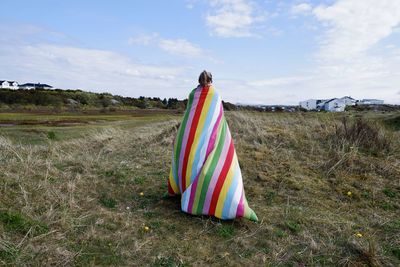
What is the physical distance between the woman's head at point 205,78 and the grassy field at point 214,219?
177 cm

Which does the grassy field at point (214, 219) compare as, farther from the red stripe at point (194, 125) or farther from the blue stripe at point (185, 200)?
the red stripe at point (194, 125)

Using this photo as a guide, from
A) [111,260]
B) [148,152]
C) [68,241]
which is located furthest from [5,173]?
[148,152]

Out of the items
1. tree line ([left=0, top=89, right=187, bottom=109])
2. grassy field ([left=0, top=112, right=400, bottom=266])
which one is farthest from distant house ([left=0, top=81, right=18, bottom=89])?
grassy field ([left=0, top=112, right=400, bottom=266])

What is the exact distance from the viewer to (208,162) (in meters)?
4.35

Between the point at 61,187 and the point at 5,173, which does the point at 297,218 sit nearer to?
the point at 61,187

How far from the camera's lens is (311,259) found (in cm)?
374

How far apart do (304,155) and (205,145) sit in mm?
4158

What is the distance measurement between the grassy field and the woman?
25 centimetres

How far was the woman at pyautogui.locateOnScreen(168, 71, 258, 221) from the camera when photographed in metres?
4.33

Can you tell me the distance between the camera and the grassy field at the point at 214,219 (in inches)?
147

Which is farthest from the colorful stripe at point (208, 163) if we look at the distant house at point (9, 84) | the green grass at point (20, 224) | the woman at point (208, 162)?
the distant house at point (9, 84)

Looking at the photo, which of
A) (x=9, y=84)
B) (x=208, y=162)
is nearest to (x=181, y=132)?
(x=208, y=162)

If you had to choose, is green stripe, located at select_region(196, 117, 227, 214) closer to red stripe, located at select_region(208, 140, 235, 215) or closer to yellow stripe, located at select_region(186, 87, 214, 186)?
red stripe, located at select_region(208, 140, 235, 215)

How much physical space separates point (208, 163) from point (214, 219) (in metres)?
0.76
